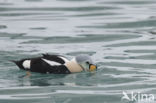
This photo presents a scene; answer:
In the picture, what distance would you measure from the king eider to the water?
124 mm

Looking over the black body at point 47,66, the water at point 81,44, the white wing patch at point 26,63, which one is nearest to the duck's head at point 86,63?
the water at point 81,44

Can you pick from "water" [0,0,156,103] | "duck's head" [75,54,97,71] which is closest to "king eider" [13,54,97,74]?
"duck's head" [75,54,97,71]

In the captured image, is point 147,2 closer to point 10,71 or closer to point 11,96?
point 10,71

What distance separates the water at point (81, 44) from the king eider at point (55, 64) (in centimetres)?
12

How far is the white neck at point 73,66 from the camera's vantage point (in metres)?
13.2

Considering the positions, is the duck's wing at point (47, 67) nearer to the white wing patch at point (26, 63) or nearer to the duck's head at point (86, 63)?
the white wing patch at point (26, 63)

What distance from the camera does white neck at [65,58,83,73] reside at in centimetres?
1323

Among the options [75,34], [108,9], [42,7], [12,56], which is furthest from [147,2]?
[12,56]

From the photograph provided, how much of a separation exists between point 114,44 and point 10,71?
3715 millimetres

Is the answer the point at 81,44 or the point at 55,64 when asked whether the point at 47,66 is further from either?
the point at 81,44

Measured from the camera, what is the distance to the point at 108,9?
2152 cm

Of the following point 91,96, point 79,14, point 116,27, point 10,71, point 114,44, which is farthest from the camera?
point 79,14

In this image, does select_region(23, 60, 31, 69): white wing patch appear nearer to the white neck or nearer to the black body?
the black body

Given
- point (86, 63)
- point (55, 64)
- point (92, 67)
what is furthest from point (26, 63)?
point (92, 67)
